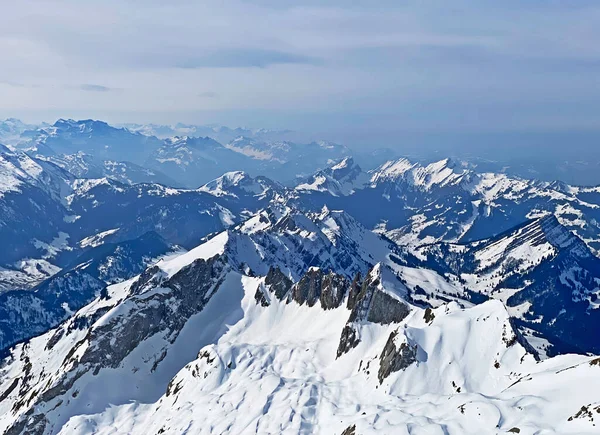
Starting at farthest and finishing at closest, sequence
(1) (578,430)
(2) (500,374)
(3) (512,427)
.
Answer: (2) (500,374) < (3) (512,427) < (1) (578,430)

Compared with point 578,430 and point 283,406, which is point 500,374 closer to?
point 578,430

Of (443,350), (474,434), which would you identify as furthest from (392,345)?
(474,434)

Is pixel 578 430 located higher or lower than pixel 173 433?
higher

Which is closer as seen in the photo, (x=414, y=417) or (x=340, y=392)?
(x=414, y=417)

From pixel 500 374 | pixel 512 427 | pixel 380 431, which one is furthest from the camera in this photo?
pixel 500 374

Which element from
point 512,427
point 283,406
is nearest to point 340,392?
point 283,406

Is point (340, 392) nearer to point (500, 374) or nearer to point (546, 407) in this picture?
point (500, 374)

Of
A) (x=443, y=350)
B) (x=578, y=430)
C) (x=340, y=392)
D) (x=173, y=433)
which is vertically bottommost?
(x=173, y=433)

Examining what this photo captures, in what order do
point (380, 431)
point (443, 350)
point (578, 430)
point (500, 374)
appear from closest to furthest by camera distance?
1. point (578, 430)
2. point (380, 431)
3. point (500, 374)
4. point (443, 350)

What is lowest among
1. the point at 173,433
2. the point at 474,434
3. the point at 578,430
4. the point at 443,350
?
the point at 173,433
